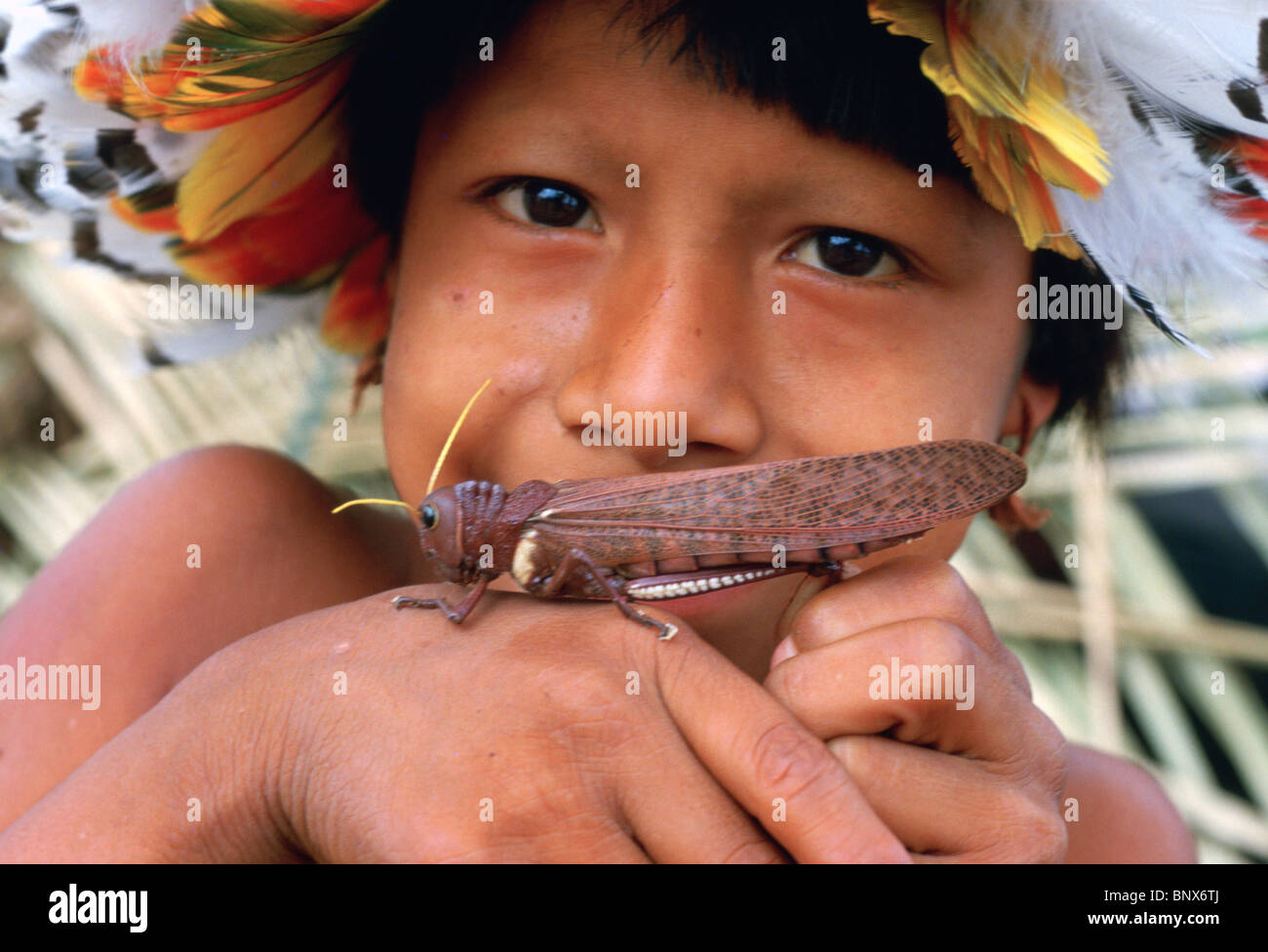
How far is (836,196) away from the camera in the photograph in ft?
3.77

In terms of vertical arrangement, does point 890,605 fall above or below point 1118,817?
above

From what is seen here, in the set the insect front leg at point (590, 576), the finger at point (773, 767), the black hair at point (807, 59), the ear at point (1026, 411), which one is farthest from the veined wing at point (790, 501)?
the ear at point (1026, 411)

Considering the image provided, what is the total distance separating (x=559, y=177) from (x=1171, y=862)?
1445 mm

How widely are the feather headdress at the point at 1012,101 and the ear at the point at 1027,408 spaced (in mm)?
384

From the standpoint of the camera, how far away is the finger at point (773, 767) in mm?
840

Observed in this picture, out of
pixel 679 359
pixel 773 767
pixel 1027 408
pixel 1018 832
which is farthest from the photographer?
pixel 1027 408

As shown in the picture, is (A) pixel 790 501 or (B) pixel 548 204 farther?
(B) pixel 548 204

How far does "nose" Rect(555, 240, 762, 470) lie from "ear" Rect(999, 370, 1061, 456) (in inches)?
22.3

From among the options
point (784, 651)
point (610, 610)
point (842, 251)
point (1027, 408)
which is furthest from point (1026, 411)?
point (610, 610)

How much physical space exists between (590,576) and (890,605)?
0.28 meters

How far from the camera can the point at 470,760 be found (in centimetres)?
88

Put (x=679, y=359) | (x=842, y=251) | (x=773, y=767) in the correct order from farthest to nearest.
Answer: (x=842, y=251), (x=679, y=359), (x=773, y=767)

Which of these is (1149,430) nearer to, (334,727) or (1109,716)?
(1109,716)

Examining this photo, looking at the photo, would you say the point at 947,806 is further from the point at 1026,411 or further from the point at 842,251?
the point at 1026,411
